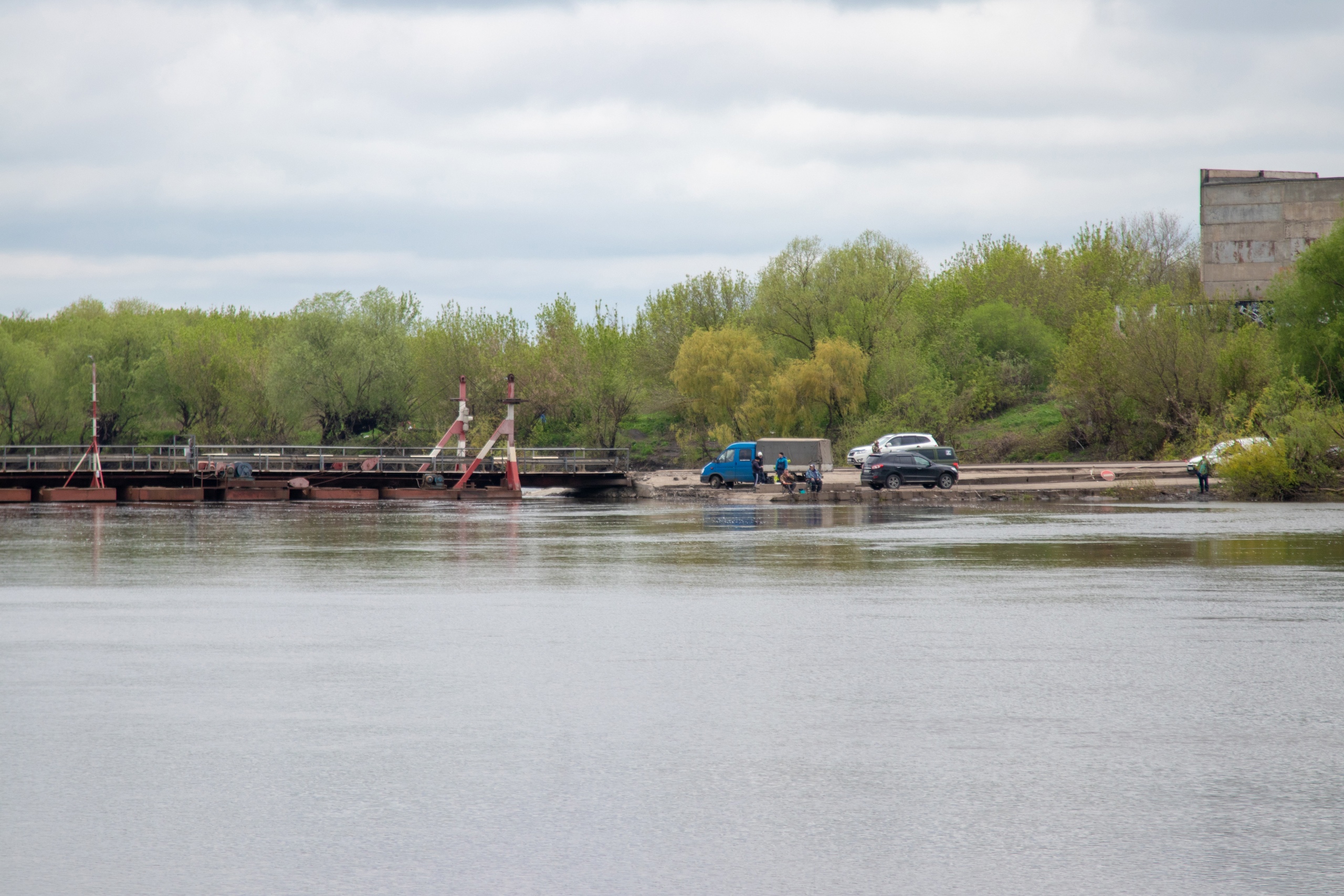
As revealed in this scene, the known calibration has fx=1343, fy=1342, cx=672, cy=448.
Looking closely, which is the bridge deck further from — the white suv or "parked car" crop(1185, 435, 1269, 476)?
"parked car" crop(1185, 435, 1269, 476)

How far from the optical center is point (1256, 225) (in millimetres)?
70562

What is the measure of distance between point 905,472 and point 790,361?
68.6 ft

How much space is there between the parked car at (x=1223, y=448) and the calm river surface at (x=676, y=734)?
2807cm

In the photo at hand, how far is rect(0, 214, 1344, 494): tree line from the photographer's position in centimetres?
6197

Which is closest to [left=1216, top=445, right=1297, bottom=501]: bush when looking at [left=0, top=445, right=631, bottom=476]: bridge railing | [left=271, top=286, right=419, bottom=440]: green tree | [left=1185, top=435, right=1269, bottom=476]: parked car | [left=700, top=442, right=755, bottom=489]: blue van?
[left=1185, top=435, right=1269, bottom=476]: parked car

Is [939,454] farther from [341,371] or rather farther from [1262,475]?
[341,371]

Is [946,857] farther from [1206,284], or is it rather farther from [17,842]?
[1206,284]

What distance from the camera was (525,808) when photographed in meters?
7.10

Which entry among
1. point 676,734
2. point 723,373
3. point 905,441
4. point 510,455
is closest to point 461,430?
point 510,455

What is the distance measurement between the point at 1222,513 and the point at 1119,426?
30663 millimetres

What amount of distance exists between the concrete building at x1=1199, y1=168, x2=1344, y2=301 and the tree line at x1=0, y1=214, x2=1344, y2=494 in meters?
3.73

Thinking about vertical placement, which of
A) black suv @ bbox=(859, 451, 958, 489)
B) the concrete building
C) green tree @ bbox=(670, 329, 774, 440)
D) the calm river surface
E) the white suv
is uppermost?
the concrete building

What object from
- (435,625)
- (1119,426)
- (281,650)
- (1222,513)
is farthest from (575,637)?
(1119,426)

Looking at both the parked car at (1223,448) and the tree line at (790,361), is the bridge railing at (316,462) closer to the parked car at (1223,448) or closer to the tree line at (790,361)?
the tree line at (790,361)
